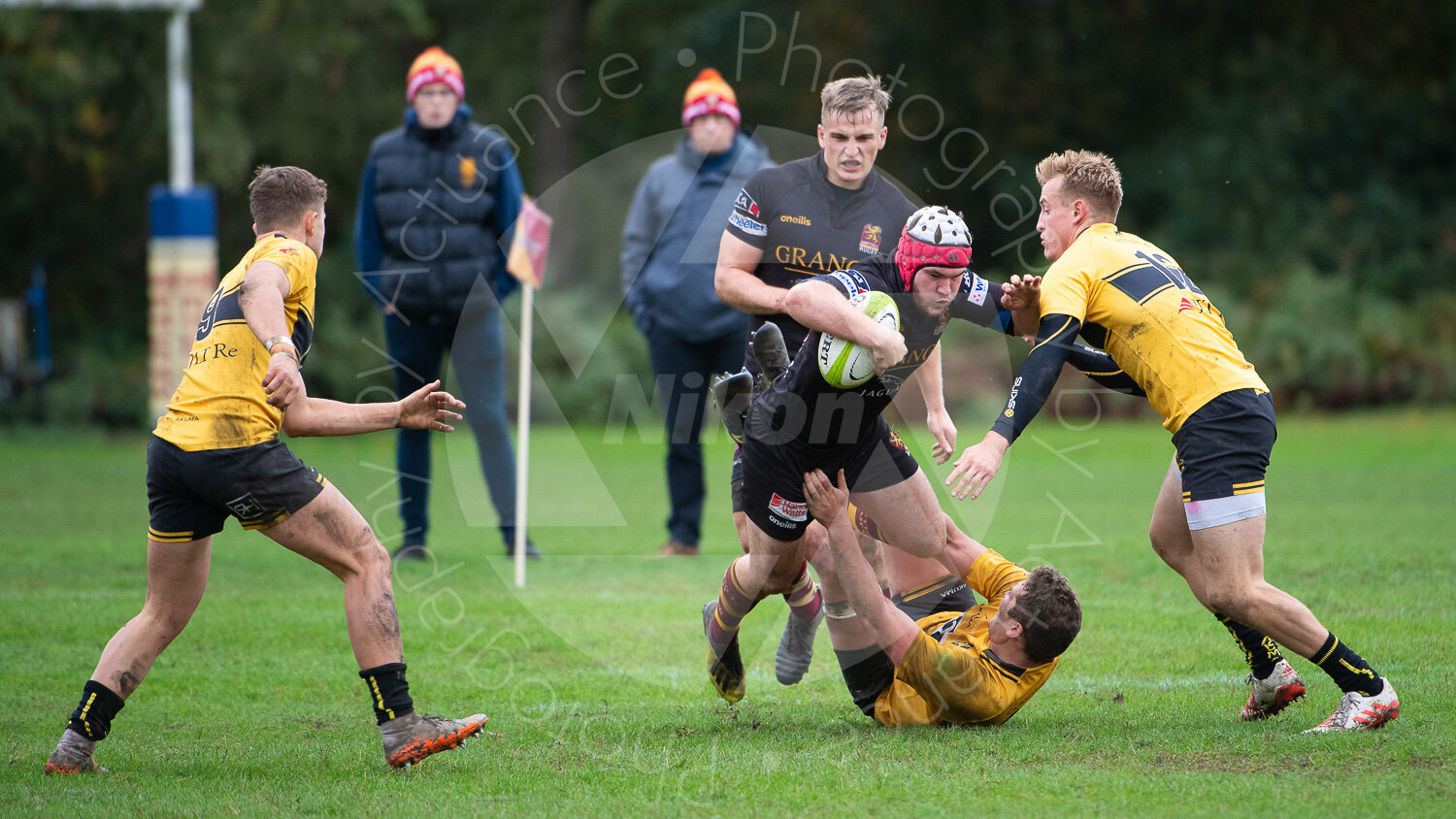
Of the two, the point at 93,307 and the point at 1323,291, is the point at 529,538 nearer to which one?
the point at 1323,291

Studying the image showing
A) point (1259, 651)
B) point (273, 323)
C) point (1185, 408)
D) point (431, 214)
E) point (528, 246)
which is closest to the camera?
point (273, 323)

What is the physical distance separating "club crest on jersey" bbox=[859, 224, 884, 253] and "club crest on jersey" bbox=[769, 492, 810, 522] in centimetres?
127

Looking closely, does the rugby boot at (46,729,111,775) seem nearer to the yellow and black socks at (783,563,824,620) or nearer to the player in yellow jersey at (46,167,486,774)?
the player in yellow jersey at (46,167,486,774)

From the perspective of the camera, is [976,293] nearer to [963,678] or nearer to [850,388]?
[850,388]

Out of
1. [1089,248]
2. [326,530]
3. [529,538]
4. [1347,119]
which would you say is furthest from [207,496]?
[1347,119]

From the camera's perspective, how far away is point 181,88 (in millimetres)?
14570

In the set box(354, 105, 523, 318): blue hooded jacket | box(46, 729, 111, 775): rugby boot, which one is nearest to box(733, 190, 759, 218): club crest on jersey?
box(354, 105, 523, 318): blue hooded jacket

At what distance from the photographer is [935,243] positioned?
186 inches

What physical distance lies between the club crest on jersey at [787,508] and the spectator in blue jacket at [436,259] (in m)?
3.65

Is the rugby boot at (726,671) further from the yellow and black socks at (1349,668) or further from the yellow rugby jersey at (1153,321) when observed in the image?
the yellow and black socks at (1349,668)

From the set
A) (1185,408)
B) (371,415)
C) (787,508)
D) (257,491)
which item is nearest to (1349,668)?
(1185,408)

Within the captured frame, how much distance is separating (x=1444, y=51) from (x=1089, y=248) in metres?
20.0

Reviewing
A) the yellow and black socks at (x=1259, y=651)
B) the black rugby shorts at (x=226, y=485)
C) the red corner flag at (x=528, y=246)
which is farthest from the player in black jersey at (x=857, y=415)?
the red corner flag at (x=528, y=246)

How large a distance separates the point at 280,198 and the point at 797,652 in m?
2.72
